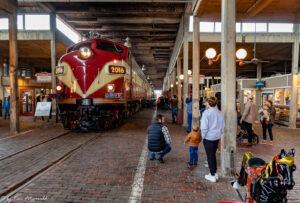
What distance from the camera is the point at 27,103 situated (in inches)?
681

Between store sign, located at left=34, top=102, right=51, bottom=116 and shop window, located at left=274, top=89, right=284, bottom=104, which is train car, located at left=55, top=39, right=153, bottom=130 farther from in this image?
shop window, located at left=274, top=89, right=284, bottom=104

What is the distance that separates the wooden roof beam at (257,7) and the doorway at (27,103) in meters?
17.0

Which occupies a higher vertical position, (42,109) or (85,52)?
(85,52)

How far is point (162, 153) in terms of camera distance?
5.13 meters

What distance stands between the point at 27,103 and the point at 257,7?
59.2 ft

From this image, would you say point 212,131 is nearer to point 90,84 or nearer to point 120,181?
point 120,181

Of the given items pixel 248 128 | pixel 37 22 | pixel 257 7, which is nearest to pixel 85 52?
pixel 257 7

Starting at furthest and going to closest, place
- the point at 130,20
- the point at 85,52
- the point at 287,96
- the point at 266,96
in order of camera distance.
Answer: the point at 266,96 → the point at 130,20 → the point at 287,96 → the point at 85,52

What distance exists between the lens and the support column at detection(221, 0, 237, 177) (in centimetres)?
423

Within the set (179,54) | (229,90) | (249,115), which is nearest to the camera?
(229,90)

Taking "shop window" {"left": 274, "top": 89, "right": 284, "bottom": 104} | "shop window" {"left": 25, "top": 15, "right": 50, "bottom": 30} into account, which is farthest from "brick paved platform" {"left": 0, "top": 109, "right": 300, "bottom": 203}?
"shop window" {"left": 25, "top": 15, "right": 50, "bottom": 30}

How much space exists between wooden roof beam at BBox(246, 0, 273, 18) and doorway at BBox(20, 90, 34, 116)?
17050mm

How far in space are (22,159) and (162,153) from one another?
12.2 ft

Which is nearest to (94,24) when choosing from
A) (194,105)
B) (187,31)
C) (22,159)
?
(187,31)
